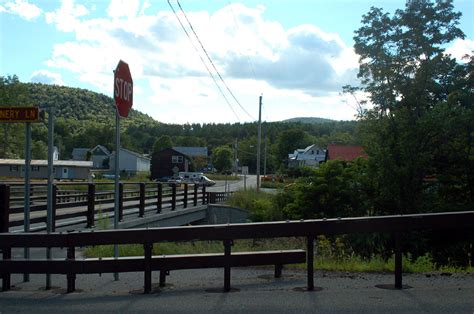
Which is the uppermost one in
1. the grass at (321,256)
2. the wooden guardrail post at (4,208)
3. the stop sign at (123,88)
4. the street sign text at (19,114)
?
the stop sign at (123,88)

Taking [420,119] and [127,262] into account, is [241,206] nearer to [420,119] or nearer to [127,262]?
[420,119]

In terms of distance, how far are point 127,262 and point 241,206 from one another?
89.0ft

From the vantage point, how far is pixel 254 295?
6.77 meters

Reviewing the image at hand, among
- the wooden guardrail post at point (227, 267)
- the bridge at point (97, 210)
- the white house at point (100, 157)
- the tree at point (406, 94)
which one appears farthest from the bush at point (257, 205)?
the white house at point (100, 157)

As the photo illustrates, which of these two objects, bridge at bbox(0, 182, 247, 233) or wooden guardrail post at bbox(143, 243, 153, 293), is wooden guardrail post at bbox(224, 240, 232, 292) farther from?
bridge at bbox(0, 182, 247, 233)

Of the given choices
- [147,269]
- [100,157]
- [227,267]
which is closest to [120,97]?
[147,269]

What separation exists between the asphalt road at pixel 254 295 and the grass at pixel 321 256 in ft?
1.54

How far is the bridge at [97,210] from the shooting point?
12133 mm

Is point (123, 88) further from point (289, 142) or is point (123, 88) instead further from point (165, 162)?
point (289, 142)

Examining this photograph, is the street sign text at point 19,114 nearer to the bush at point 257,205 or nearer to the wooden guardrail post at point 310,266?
the wooden guardrail post at point 310,266

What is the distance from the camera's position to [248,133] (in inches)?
6988

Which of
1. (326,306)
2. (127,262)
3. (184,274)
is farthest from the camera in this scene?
(184,274)

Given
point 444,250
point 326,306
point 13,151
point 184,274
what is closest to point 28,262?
point 184,274

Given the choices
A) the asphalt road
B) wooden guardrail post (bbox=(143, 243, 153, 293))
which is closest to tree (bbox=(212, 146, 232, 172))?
the asphalt road
